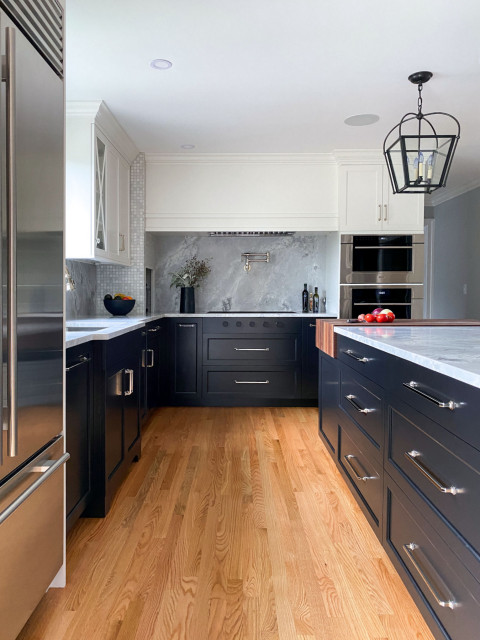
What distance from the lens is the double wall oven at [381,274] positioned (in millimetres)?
4484

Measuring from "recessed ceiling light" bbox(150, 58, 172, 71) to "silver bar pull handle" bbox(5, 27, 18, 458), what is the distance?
1764mm

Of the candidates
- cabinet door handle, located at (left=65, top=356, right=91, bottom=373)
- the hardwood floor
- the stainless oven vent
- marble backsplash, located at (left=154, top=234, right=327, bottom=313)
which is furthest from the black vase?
cabinet door handle, located at (left=65, top=356, right=91, bottom=373)

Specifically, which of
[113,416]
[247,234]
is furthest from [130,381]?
[247,234]

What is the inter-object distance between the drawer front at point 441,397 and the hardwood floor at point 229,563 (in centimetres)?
A: 69

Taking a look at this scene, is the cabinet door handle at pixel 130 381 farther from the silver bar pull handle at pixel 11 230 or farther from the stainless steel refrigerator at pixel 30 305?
the silver bar pull handle at pixel 11 230

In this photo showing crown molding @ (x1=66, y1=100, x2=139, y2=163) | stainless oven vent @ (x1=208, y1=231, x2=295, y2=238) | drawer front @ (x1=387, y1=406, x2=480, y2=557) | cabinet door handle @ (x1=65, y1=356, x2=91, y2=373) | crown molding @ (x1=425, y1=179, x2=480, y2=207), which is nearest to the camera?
drawer front @ (x1=387, y1=406, x2=480, y2=557)

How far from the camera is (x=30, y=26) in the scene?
4.46 ft

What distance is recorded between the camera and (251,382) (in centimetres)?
454

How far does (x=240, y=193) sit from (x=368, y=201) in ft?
3.91

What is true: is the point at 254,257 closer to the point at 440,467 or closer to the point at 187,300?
the point at 187,300

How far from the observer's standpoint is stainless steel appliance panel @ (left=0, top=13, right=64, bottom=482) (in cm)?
120

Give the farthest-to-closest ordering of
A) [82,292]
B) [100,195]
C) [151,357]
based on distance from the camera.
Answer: [82,292], [151,357], [100,195]

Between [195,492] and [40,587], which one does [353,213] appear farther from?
[40,587]

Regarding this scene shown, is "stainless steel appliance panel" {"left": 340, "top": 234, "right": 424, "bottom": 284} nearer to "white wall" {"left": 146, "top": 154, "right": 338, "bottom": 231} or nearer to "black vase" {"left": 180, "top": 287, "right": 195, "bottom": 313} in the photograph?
"white wall" {"left": 146, "top": 154, "right": 338, "bottom": 231}
